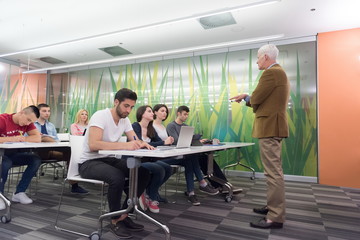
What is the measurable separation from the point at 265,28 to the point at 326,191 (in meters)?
3.05

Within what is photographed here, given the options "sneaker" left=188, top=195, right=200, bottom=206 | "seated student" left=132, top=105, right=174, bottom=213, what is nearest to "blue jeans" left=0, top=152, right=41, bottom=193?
"seated student" left=132, top=105, right=174, bottom=213

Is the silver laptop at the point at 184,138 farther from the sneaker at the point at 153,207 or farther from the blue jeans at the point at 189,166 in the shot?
the sneaker at the point at 153,207

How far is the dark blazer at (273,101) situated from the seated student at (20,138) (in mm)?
2500

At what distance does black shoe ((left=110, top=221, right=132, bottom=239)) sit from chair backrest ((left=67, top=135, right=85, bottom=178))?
1.84 ft

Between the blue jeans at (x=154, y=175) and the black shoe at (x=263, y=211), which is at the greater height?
the blue jeans at (x=154, y=175)

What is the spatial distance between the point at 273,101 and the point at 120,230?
1709 mm

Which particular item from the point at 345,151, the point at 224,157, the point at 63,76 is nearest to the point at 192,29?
the point at 224,157

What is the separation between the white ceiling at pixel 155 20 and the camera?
3.79 metres

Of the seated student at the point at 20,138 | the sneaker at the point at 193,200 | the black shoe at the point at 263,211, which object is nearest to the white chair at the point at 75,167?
the seated student at the point at 20,138

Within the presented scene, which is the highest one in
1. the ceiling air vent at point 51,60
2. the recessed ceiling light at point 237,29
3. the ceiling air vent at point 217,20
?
the ceiling air vent at point 217,20

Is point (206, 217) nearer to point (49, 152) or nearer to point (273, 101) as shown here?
point (273, 101)

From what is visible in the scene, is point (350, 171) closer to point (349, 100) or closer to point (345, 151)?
point (345, 151)

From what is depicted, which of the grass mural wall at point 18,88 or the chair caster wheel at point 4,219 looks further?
the grass mural wall at point 18,88

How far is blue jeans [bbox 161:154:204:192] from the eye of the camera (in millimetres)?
3062
